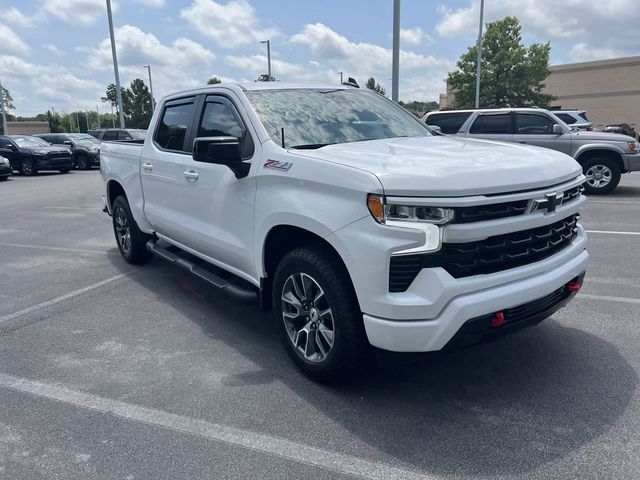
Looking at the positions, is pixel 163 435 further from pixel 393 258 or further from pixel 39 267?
pixel 39 267

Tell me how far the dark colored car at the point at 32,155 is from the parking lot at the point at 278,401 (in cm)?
1802

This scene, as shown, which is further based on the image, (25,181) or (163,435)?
(25,181)

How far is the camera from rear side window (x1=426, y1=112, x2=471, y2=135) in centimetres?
1227

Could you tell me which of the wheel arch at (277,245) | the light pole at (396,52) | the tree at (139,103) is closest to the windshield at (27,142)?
the light pole at (396,52)

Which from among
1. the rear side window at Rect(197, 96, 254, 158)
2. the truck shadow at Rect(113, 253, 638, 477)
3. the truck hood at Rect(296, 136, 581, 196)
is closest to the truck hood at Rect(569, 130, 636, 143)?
the truck shadow at Rect(113, 253, 638, 477)

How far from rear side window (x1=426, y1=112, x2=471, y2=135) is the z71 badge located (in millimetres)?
9502

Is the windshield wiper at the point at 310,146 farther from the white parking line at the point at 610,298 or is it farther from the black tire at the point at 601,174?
the black tire at the point at 601,174

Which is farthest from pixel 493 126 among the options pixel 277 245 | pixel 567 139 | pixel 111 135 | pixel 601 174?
pixel 111 135

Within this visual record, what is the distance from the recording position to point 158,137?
215 inches

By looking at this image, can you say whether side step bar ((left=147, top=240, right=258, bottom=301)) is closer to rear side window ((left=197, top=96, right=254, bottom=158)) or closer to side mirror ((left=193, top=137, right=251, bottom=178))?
side mirror ((left=193, top=137, right=251, bottom=178))

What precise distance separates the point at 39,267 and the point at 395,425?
5.57 metres

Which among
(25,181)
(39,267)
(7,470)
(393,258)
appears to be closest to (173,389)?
(7,470)

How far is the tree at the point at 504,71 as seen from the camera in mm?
40719

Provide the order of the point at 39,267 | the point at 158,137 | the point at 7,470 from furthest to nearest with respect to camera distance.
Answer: the point at 39,267
the point at 158,137
the point at 7,470
